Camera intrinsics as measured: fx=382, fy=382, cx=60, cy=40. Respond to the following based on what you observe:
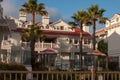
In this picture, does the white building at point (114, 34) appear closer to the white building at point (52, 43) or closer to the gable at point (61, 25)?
the white building at point (52, 43)

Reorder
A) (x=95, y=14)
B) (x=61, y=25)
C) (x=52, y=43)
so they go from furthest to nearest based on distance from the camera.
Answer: (x=61, y=25) → (x=52, y=43) → (x=95, y=14)

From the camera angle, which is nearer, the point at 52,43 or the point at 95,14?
the point at 95,14

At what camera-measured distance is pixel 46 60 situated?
4991cm

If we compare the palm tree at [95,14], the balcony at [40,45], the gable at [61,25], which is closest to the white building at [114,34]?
the palm tree at [95,14]

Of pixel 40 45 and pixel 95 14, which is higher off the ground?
pixel 95 14

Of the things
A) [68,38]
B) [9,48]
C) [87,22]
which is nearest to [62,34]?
[68,38]

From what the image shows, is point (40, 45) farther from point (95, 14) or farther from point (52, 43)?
point (95, 14)

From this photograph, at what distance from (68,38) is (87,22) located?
621 cm

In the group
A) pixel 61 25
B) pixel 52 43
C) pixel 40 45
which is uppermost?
pixel 61 25

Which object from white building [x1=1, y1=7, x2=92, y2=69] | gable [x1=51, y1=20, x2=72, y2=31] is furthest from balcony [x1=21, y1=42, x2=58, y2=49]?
gable [x1=51, y1=20, x2=72, y2=31]

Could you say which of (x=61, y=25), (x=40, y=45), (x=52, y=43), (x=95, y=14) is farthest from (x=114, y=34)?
(x=40, y=45)

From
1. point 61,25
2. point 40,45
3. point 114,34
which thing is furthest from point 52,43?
point 114,34

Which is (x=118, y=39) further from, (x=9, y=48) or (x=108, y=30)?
(x=9, y=48)

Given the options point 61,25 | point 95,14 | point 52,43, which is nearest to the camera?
point 95,14
